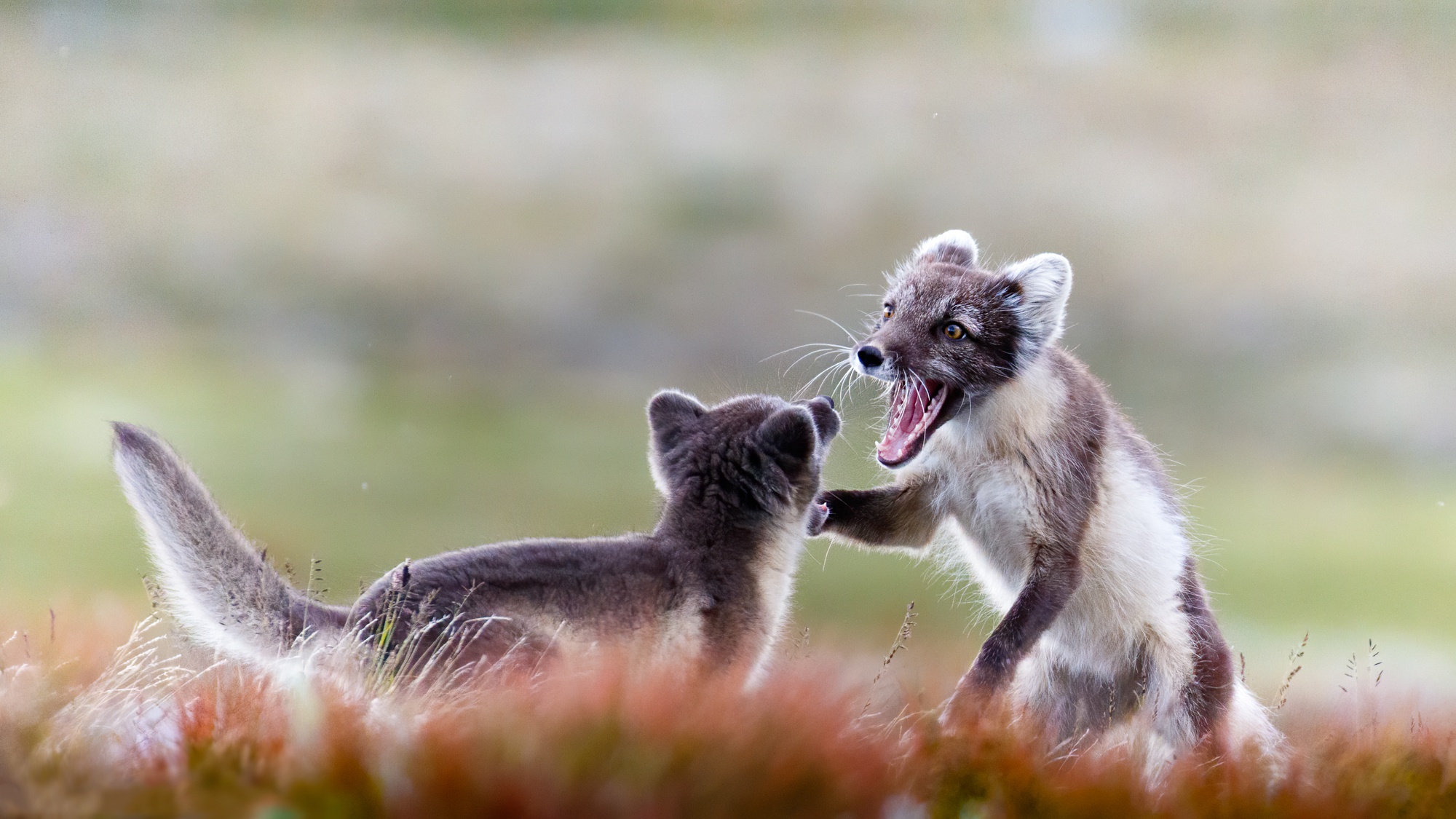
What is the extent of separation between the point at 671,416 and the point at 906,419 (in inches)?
33.3

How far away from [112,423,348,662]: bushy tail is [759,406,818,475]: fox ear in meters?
1.43

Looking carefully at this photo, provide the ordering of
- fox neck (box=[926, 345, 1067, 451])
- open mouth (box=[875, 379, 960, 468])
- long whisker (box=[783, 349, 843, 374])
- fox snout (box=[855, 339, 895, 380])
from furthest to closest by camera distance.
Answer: long whisker (box=[783, 349, 843, 374])
fox neck (box=[926, 345, 1067, 451])
open mouth (box=[875, 379, 960, 468])
fox snout (box=[855, 339, 895, 380])

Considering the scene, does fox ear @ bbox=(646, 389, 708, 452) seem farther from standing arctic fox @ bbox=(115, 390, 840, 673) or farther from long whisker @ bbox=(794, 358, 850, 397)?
long whisker @ bbox=(794, 358, 850, 397)

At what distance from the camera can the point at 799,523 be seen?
3801 millimetres

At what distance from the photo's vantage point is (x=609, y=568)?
11.4 ft

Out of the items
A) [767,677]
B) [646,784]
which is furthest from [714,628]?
[646,784]

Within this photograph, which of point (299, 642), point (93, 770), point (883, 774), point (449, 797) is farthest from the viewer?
point (299, 642)

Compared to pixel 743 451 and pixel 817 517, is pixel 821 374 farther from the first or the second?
pixel 817 517

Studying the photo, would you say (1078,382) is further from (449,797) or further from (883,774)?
(449,797)

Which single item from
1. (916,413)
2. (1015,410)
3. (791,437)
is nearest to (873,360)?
(916,413)

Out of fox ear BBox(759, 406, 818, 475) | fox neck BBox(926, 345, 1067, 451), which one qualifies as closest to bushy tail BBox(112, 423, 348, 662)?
fox ear BBox(759, 406, 818, 475)

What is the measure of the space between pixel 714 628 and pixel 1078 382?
1511mm

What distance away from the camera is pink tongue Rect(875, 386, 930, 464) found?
3465mm

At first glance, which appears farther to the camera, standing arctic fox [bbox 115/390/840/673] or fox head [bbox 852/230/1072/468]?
fox head [bbox 852/230/1072/468]
